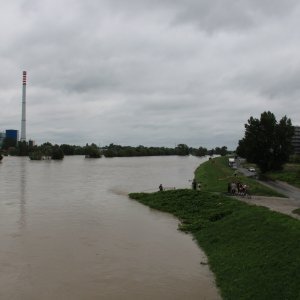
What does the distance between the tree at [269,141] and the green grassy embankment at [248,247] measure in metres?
33.7

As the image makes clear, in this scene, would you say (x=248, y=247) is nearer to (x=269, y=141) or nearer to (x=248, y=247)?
(x=248, y=247)

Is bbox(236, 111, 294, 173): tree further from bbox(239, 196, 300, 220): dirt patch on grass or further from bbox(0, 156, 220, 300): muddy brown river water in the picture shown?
bbox(0, 156, 220, 300): muddy brown river water

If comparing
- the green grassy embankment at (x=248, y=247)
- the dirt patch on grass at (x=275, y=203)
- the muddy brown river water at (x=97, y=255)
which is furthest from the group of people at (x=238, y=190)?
the muddy brown river water at (x=97, y=255)

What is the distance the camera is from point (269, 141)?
63.4m

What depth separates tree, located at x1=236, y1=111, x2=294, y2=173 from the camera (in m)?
63.3

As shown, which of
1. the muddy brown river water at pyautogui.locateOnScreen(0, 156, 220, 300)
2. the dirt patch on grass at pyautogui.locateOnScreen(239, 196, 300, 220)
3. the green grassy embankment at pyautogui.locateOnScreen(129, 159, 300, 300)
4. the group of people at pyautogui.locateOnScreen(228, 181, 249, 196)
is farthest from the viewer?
the group of people at pyautogui.locateOnScreen(228, 181, 249, 196)

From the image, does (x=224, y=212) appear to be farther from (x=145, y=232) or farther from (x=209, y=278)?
(x=209, y=278)

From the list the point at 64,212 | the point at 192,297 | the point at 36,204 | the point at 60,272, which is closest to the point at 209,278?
the point at 192,297

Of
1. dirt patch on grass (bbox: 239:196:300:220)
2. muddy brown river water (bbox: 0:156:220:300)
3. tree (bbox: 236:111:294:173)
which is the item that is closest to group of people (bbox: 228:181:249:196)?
dirt patch on grass (bbox: 239:196:300:220)

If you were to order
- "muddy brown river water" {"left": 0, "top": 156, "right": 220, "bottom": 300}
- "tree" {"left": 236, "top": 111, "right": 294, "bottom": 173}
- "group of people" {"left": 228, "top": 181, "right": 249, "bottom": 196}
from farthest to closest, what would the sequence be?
"tree" {"left": 236, "top": 111, "right": 294, "bottom": 173} → "group of people" {"left": 228, "top": 181, "right": 249, "bottom": 196} → "muddy brown river water" {"left": 0, "top": 156, "right": 220, "bottom": 300}

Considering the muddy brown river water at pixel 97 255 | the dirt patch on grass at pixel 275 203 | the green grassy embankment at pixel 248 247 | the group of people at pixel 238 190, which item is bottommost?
the muddy brown river water at pixel 97 255

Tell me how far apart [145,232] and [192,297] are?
37.4ft

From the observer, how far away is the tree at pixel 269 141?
63.3 meters

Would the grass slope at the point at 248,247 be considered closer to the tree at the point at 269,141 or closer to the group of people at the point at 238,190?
the group of people at the point at 238,190
